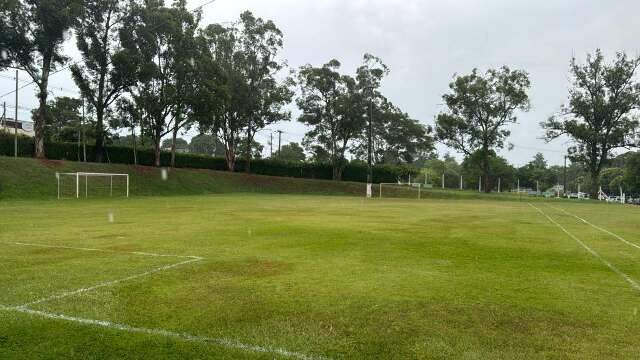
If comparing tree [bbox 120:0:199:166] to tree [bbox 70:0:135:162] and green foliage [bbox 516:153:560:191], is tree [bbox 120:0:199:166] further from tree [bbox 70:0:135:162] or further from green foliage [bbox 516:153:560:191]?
green foliage [bbox 516:153:560:191]

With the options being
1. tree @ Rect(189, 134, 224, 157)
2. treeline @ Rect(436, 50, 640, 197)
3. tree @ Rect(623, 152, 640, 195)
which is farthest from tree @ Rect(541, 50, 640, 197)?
tree @ Rect(189, 134, 224, 157)

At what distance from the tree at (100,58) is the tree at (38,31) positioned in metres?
2.32

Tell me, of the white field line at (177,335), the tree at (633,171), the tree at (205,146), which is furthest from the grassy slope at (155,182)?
the tree at (205,146)

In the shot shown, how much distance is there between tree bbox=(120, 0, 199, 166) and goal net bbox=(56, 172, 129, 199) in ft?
24.3

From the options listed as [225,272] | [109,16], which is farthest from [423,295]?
[109,16]

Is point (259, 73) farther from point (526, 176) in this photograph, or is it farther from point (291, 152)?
point (526, 176)

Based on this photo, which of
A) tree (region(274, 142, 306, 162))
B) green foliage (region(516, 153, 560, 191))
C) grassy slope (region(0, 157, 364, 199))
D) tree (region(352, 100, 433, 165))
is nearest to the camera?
grassy slope (region(0, 157, 364, 199))

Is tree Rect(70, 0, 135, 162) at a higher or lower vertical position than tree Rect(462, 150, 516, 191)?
higher

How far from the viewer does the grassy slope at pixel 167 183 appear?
29.9 meters

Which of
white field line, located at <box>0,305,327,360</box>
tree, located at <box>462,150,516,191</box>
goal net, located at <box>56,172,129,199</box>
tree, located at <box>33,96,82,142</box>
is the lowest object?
white field line, located at <box>0,305,327,360</box>

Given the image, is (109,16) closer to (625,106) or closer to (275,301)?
(275,301)

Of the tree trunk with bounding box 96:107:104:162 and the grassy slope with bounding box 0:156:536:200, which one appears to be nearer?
the grassy slope with bounding box 0:156:536:200

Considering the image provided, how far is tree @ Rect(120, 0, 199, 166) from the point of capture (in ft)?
122

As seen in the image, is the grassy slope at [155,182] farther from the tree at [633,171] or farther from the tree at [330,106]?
the tree at [633,171]
